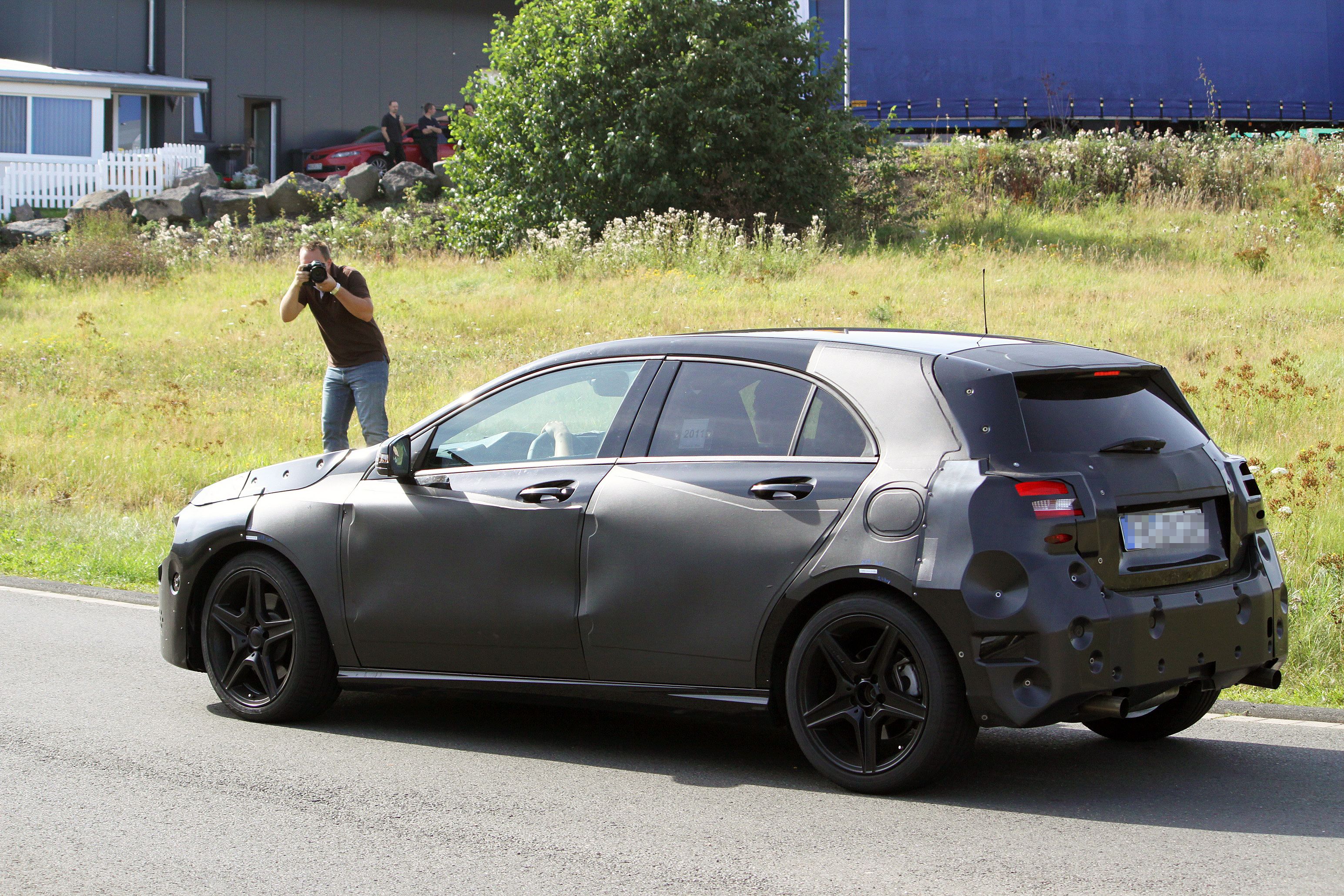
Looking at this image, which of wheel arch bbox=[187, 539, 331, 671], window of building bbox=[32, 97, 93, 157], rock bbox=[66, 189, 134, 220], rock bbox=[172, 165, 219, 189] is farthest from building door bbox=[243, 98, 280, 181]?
wheel arch bbox=[187, 539, 331, 671]

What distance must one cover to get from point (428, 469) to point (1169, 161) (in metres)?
24.3

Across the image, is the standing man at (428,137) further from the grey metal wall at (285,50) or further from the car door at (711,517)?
the car door at (711,517)

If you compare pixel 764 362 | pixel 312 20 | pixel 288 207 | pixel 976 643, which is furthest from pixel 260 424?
pixel 312 20

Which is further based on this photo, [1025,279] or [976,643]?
[1025,279]

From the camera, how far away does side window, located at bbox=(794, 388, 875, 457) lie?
17.0ft

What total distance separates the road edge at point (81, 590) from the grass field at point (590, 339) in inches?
10.2

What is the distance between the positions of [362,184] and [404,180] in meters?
0.97

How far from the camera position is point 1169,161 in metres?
27.5

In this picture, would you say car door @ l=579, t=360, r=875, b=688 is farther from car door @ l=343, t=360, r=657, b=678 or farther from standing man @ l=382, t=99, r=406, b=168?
standing man @ l=382, t=99, r=406, b=168

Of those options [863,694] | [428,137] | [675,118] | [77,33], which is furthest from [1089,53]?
[863,694]

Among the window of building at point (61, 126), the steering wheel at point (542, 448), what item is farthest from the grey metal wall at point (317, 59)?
the steering wheel at point (542, 448)

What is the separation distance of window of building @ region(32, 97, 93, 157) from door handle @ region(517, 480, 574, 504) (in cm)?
3531

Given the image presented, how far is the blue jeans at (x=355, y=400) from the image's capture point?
36.4 feet

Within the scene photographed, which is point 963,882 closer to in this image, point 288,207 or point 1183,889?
point 1183,889
